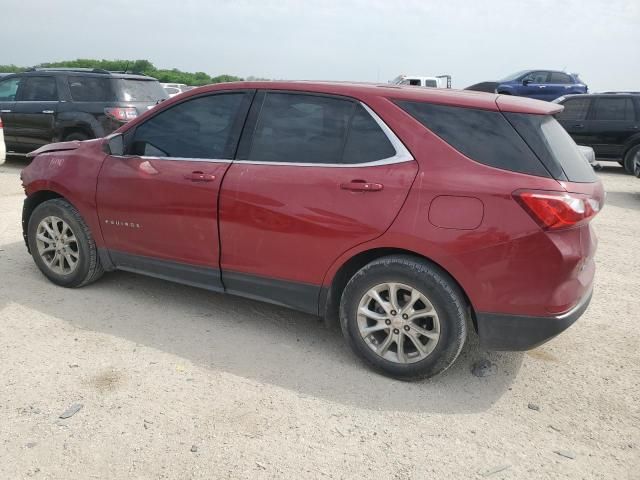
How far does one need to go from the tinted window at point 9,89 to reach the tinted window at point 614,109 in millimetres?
11864

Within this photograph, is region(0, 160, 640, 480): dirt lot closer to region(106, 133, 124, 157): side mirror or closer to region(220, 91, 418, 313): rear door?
region(220, 91, 418, 313): rear door

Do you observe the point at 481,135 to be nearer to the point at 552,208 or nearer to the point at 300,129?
the point at 552,208

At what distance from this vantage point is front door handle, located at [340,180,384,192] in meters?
3.09

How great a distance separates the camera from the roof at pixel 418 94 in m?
3.02

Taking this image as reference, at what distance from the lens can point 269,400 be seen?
2.99 m

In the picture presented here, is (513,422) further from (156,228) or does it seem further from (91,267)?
(91,267)

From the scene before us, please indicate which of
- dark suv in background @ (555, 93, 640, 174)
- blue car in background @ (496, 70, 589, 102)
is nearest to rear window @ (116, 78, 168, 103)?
dark suv in background @ (555, 93, 640, 174)

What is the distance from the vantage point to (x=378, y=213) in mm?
3082

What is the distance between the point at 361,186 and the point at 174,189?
54.0 inches

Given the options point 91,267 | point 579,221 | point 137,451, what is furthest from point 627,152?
point 137,451

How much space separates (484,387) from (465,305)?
54 cm

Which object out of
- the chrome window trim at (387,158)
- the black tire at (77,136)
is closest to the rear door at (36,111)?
the black tire at (77,136)

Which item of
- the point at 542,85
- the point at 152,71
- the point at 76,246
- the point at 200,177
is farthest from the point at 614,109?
the point at 152,71

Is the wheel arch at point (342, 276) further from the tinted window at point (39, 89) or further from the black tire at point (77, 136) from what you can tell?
the tinted window at point (39, 89)
